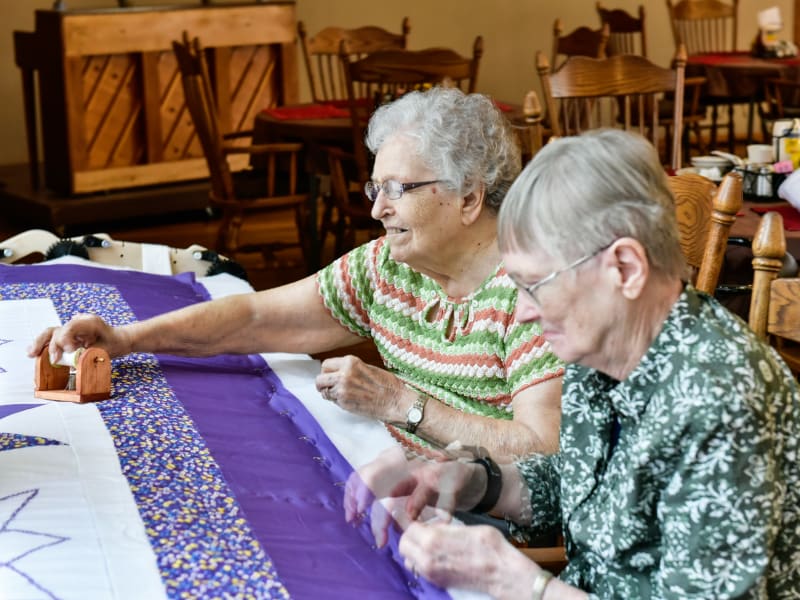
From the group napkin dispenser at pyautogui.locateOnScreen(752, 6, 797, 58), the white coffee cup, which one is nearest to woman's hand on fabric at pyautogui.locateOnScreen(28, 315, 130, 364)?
the white coffee cup

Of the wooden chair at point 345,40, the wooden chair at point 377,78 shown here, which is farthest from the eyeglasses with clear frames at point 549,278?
the wooden chair at point 345,40

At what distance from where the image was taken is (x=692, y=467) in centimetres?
111

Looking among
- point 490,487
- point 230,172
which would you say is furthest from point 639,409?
point 230,172

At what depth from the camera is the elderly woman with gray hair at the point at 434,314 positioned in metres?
1.79

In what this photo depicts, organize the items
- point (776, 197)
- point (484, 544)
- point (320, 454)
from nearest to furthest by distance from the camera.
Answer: point (484, 544), point (320, 454), point (776, 197)

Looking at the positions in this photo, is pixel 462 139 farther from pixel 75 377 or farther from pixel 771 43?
pixel 771 43

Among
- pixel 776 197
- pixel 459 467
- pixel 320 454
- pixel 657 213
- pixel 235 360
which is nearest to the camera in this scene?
pixel 657 213

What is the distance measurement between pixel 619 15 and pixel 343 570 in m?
6.33

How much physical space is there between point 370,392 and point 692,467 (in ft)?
2.59

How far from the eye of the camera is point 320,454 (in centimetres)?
172

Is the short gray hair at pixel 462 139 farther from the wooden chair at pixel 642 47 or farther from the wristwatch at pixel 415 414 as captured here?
the wooden chair at pixel 642 47

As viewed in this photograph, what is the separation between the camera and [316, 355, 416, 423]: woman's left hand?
182cm

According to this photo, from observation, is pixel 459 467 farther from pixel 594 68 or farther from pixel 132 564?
pixel 594 68

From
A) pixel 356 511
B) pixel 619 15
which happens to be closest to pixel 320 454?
pixel 356 511
